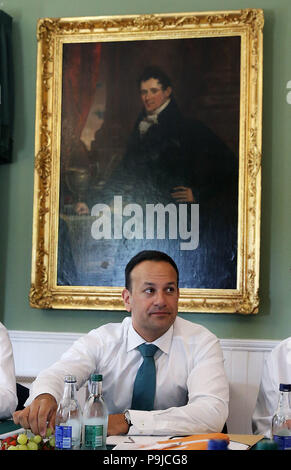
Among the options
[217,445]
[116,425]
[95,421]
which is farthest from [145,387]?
[217,445]

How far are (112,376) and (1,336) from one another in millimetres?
593

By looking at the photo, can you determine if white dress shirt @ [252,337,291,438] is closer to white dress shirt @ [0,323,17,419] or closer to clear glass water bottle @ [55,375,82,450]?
white dress shirt @ [0,323,17,419]

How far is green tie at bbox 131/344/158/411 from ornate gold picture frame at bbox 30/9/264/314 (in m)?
1.03

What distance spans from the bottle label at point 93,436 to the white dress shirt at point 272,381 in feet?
3.92

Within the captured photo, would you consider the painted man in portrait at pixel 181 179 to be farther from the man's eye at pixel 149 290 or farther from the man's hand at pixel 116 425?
the man's hand at pixel 116 425

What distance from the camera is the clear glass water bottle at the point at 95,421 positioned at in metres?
1.81

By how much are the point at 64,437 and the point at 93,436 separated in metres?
0.10

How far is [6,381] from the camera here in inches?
111

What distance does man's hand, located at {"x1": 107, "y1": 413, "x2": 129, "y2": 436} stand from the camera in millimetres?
2109

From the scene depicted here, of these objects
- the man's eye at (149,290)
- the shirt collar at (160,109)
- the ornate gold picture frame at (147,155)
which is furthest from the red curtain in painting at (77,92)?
the man's eye at (149,290)

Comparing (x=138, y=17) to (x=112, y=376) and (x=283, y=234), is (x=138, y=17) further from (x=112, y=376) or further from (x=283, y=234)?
(x=112, y=376)

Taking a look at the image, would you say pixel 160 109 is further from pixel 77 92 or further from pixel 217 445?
pixel 217 445

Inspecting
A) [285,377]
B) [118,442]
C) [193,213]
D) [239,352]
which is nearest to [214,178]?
[193,213]

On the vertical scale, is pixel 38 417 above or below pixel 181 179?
below
